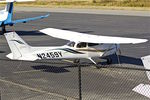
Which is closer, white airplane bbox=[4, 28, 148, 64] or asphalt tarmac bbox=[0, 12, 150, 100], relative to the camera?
asphalt tarmac bbox=[0, 12, 150, 100]

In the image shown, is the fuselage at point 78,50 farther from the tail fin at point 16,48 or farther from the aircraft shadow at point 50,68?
the aircraft shadow at point 50,68

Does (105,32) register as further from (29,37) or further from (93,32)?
(29,37)

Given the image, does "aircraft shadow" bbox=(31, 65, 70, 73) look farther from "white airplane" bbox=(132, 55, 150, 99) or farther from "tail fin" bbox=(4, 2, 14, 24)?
"tail fin" bbox=(4, 2, 14, 24)

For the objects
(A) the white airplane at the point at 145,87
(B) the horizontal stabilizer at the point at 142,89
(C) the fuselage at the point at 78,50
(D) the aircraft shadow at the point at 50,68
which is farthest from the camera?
(C) the fuselage at the point at 78,50

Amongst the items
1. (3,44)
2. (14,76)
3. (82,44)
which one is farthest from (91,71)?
(3,44)

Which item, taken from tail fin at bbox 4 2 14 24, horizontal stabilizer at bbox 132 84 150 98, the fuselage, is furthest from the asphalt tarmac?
tail fin at bbox 4 2 14 24

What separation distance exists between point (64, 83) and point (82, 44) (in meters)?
4.08

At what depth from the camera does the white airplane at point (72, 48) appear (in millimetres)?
21469

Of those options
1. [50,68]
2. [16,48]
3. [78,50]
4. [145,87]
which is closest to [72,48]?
[78,50]

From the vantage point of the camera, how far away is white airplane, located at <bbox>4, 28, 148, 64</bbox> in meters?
21.5

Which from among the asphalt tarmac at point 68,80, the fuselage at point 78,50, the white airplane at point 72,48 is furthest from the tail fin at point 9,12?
the fuselage at point 78,50

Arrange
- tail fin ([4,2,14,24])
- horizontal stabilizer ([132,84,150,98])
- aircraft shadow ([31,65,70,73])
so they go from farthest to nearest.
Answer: tail fin ([4,2,14,24])
aircraft shadow ([31,65,70,73])
horizontal stabilizer ([132,84,150,98])

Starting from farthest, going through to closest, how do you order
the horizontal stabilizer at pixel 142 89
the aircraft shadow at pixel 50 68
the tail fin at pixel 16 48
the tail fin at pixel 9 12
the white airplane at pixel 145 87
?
1. the tail fin at pixel 9 12
2. the aircraft shadow at pixel 50 68
3. the tail fin at pixel 16 48
4. the horizontal stabilizer at pixel 142 89
5. the white airplane at pixel 145 87

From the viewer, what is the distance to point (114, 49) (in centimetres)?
2333
